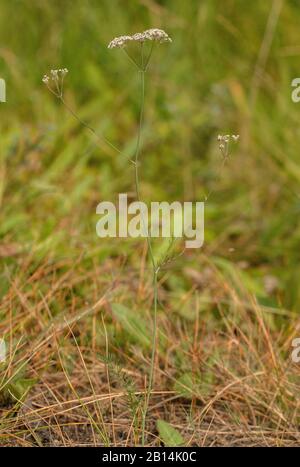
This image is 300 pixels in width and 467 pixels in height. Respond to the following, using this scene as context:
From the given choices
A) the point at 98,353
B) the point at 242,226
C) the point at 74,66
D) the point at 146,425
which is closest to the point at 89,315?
the point at 98,353

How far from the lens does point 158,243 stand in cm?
271

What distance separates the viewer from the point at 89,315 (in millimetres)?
2131

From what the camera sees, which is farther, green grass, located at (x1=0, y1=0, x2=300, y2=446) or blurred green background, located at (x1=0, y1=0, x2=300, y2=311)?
blurred green background, located at (x1=0, y1=0, x2=300, y2=311)

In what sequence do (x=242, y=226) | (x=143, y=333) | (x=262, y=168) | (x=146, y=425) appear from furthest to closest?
1. (x=262, y=168)
2. (x=242, y=226)
3. (x=143, y=333)
4. (x=146, y=425)

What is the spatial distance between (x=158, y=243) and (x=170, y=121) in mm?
832

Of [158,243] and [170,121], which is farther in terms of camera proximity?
[170,121]

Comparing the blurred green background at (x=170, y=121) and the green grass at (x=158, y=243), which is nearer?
the green grass at (x=158, y=243)

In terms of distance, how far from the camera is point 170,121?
3.40 m

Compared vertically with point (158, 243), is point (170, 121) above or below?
above

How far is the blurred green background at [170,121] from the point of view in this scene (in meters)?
2.85

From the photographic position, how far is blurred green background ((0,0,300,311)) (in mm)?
2846
